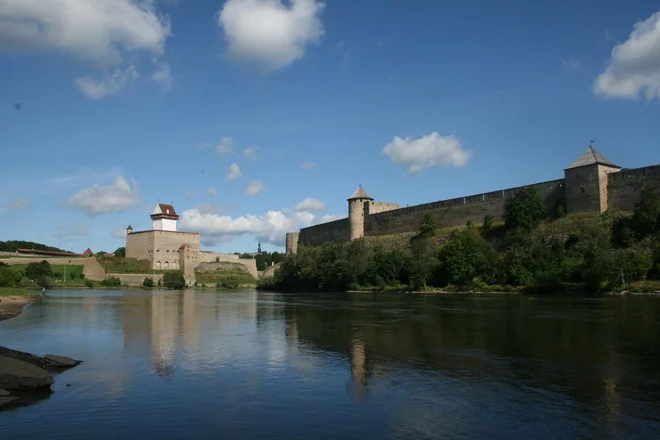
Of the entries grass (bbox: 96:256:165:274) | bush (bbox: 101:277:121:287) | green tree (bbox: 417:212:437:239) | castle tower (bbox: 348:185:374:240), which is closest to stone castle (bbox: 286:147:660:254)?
castle tower (bbox: 348:185:374:240)

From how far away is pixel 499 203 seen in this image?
1596 inches

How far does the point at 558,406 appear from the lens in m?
5.77

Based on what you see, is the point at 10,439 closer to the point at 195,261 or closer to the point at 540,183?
the point at 540,183

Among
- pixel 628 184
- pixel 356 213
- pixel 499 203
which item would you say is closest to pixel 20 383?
pixel 628 184

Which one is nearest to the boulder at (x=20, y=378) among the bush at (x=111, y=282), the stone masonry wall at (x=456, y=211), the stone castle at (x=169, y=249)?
the stone masonry wall at (x=456, y=211)

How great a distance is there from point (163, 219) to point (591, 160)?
5938 centimetres

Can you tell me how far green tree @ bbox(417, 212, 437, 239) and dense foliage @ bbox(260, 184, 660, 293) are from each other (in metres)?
0.08

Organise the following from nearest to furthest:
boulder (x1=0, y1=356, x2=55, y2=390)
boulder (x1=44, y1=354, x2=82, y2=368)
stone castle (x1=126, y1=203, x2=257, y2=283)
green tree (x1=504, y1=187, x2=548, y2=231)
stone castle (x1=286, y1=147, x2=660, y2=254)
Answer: boulder (x1=0, y1=356, x2=55, y2=390), boulder (x1=44, y1=354, x2=82, y2=368), stone castle (x1=286, y1=147, x2=660, y2=254), green tree (x1=504, y1=187, x2=548, y2=231), stone castle (x1=126, y1=203, x2=257, y2=283)

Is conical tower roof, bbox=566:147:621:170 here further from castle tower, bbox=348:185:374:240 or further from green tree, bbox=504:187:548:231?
castle tower, bbox=348:185:374:240

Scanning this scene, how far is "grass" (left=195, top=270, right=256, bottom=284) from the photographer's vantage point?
68062mm

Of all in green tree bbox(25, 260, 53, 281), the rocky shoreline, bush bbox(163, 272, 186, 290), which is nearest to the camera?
the rocky shoreline

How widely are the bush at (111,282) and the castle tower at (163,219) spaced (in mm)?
15953

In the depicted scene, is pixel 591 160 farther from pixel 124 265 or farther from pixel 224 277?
pixel 124 265

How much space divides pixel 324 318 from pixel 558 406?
1099 cm
